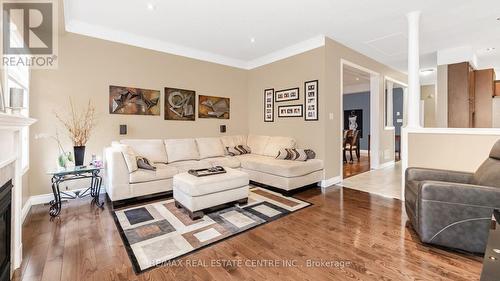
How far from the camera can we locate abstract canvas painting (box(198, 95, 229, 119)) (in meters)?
4.96

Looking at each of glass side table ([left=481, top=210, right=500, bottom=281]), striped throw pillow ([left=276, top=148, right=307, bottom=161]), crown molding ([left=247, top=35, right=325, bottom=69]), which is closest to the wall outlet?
striped throw pillow ([left=276, top=148, right=307, bottom=161])

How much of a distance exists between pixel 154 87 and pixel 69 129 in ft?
4.91

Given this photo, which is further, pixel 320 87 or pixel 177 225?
pixel 320 87

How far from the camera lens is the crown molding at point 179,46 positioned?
3583 mm

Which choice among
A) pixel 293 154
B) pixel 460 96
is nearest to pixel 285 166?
pixel 293 154

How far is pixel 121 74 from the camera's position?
3.93m

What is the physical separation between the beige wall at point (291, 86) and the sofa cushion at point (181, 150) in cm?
174

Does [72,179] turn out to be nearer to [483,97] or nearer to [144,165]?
[144,165]

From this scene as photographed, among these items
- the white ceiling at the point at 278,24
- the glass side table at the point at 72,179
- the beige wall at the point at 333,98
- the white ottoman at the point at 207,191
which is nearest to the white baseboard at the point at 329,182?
the beige wall at the point at 333,98

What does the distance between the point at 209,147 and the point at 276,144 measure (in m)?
1.36

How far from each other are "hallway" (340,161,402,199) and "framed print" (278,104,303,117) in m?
1.61

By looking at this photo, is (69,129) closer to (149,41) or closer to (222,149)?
(149,41)

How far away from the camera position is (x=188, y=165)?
12.8ft

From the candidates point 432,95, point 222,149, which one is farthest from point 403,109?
point 222,149
